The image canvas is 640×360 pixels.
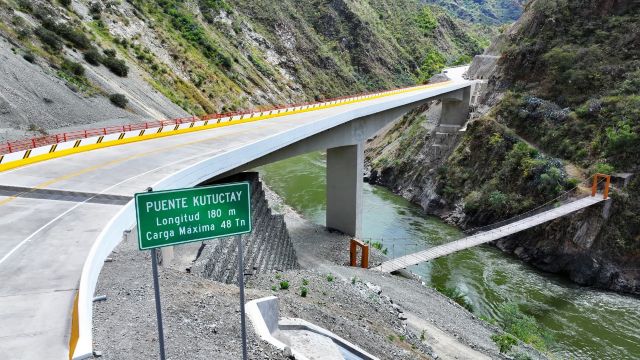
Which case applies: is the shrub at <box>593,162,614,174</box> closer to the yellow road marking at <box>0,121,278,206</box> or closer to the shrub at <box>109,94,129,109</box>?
the yellow road marking at <box>0,121,278,206</box>

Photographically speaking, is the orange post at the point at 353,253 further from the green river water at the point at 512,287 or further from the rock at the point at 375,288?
the rock at the point at 375,288

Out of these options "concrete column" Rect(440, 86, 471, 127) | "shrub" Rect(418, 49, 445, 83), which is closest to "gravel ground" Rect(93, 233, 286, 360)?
"concrete column" Rect(440, 86, 471, 127)

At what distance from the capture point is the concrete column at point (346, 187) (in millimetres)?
32250

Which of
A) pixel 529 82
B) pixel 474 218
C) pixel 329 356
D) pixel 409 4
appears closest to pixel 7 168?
pixel 329 356

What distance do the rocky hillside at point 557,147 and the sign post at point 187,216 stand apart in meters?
27.3

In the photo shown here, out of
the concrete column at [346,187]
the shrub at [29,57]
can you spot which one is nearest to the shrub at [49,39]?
the shrub at [29,57]

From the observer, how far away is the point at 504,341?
19062mm

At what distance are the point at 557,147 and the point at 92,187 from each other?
32.3 meters

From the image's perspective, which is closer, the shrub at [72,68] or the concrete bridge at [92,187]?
the concrete bridge at [92,187]

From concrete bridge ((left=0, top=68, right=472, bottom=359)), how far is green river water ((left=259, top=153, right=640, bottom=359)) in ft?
18.2

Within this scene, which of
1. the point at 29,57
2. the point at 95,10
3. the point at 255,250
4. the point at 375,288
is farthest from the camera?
the point at 95,10

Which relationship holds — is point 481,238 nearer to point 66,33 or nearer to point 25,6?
point 66,33

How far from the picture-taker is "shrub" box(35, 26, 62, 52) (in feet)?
122

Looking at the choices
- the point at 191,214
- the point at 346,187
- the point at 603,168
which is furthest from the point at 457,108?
the point at 191,214
